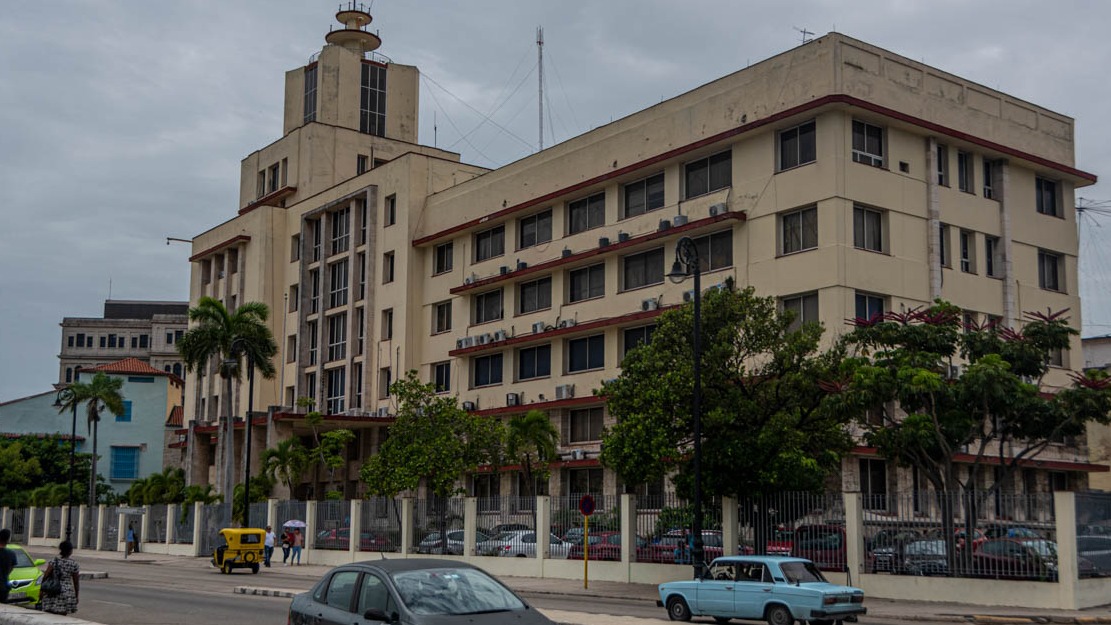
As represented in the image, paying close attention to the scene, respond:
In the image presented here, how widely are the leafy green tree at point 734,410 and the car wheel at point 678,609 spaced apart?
7.74 meters

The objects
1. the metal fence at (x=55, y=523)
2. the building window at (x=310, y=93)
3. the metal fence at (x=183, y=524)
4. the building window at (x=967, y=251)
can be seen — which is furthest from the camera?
the building window at (x=310, y=93)

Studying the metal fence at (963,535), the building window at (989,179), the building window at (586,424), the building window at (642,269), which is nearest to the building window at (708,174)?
the building window at (642,269)

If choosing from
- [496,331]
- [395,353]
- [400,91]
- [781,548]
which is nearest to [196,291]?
[400,91]

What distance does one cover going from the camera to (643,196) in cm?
4922

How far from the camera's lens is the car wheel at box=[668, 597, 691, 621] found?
23.4m

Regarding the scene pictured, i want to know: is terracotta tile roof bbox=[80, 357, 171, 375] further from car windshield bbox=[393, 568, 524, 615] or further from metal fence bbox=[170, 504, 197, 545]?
car windshield bbox=[393, 568, 524, 615]

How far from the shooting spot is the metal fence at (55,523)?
73650mm

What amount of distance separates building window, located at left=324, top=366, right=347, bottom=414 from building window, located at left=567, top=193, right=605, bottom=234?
19.0m

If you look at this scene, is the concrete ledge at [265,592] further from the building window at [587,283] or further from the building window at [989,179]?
the building window at [989,179]

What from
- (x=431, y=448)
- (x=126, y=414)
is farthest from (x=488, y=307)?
(x=126, y=414)

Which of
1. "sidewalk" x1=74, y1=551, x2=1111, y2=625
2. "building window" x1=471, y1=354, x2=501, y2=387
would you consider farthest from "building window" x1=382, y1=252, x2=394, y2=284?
"sidewalk" x1=74, y1=551, x2=1111, y2=625

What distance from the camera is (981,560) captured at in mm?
26422

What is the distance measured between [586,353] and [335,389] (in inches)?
822

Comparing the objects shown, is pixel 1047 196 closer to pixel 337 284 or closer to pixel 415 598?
pixel 337 284
